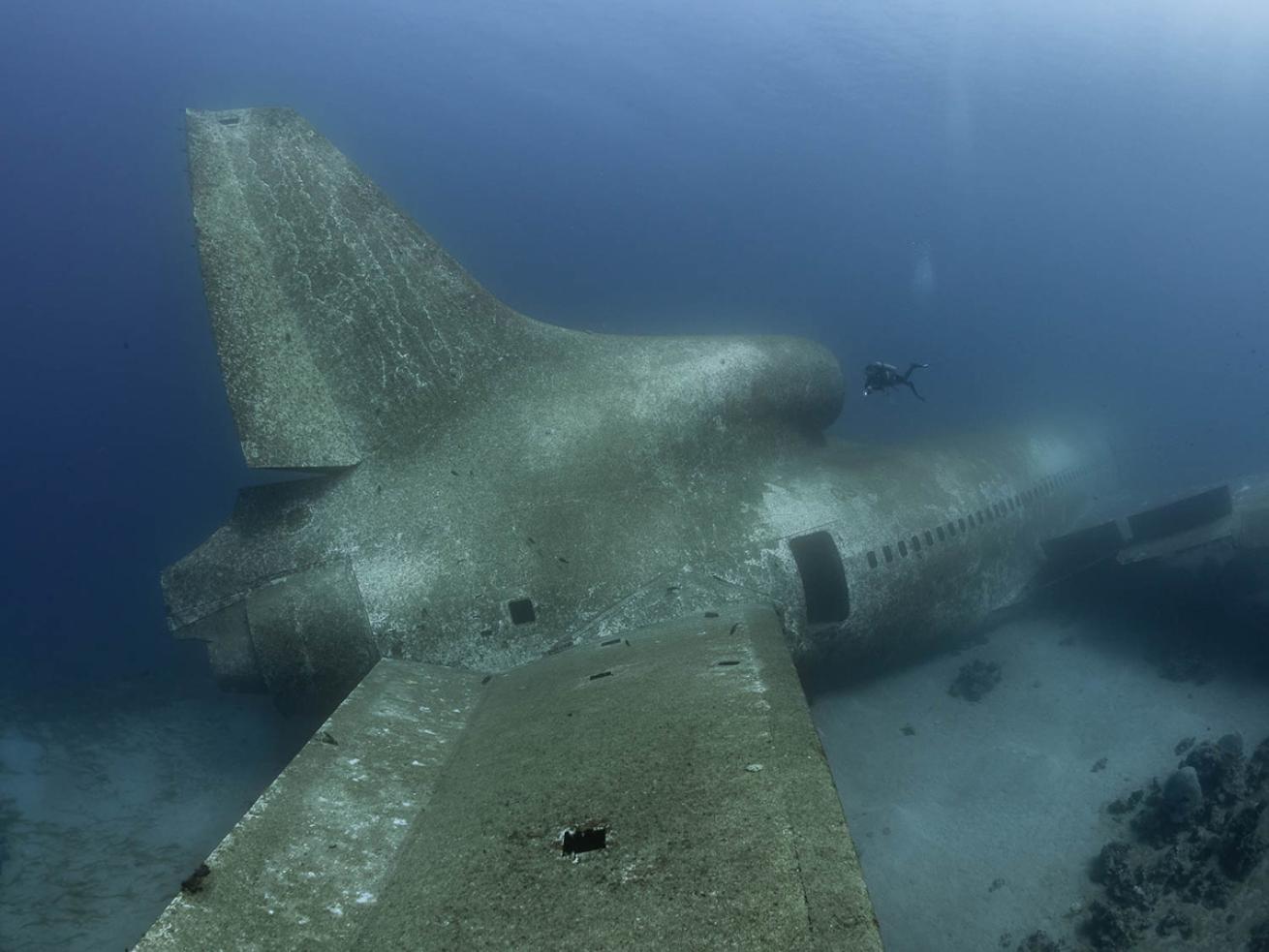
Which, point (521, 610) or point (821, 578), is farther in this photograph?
point (821, 578)

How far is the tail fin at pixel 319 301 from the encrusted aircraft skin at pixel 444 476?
3 centimetres

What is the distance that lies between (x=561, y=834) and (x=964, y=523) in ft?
33.0

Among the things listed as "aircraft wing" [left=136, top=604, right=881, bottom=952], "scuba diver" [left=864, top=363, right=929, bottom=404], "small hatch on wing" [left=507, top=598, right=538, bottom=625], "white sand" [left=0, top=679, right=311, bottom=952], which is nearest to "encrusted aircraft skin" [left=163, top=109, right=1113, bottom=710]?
"small hatch on wing" [left=507, top=598, right=538, bottom=625]

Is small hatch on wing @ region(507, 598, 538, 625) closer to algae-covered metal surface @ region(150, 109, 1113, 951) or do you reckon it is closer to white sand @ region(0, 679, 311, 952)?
algae-covered metal surface @ region(150, 109, 1113, 951)

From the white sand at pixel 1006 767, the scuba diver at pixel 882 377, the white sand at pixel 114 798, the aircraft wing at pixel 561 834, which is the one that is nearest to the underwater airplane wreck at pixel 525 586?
the aircraft wing at pixel 561 834

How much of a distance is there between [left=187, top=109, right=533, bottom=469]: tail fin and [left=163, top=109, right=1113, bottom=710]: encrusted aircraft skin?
0.09 ft

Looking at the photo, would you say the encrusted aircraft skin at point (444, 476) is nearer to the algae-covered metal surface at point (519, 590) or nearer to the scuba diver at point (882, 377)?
the algae-covered metal surface at point (519, 590)

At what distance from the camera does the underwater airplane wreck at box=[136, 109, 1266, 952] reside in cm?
363

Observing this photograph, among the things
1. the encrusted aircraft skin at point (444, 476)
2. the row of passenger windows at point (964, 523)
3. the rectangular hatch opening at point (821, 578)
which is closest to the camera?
the encrusted aircraft skin at point (444, 476)

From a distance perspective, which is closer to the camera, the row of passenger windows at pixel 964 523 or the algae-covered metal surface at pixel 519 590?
the algae-covered metal surface at pixel 519 590

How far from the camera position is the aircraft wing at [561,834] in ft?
10.7

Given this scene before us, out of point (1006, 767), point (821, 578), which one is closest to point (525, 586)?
point (821, 578)

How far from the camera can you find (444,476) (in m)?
8.27

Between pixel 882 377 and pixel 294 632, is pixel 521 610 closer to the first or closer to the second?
pixel 294 632
